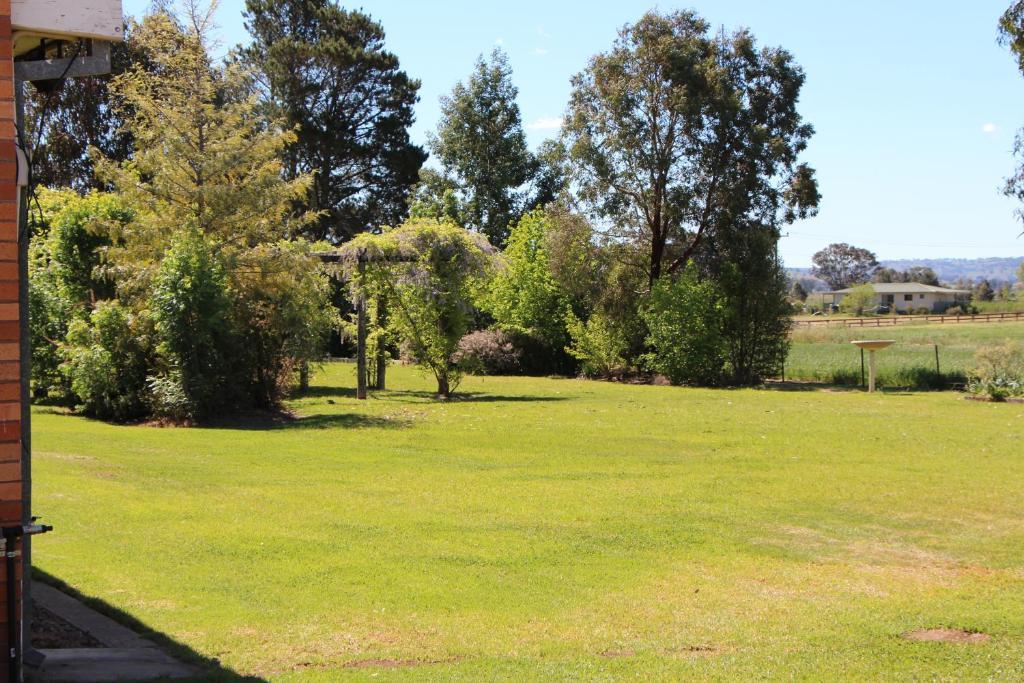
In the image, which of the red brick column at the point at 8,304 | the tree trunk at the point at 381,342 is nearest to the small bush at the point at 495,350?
the tree trunk at the point at 381,342

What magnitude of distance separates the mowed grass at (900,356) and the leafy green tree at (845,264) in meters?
92.2

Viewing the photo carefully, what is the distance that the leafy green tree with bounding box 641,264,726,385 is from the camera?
32312 millimetres

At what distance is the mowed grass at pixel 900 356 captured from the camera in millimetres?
31688

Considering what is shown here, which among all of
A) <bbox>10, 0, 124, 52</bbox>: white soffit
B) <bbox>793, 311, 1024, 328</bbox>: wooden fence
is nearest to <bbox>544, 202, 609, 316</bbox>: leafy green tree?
<bbox>10, 0, 124, 52</bbox>: white soffit

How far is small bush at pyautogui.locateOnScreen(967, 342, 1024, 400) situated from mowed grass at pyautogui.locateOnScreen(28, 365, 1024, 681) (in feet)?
30.3

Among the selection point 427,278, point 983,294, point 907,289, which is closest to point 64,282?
point 427,278

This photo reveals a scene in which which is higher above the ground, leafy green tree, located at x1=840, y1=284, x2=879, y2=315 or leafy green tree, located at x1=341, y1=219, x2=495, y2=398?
→ leafy green tree, located at x1=840, y1=284, x2=879, y2=315

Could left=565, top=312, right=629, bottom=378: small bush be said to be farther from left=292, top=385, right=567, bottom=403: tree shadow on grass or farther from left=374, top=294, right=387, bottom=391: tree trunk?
left=374, top=294, right=387, bottom=391: tree trunk

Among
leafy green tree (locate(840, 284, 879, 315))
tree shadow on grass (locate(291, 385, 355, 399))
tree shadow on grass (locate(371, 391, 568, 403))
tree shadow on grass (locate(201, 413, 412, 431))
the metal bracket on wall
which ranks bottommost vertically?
tree shadow on grass (locate(201, 413, 412, 431))

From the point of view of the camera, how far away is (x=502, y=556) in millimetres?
8656

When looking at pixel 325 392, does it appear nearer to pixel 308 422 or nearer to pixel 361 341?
pixel 361 341

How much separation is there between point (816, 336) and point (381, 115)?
28.4 metres

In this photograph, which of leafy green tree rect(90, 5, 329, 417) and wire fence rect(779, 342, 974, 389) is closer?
leafy green tree rect(90, 5, 329, 417)

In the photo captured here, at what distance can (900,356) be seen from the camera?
4006cm
